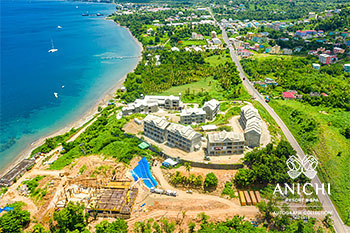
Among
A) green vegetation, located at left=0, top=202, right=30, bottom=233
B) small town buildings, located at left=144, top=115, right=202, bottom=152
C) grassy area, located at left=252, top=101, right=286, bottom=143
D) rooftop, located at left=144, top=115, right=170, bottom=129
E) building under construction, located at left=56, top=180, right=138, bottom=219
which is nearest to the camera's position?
green vegetation, located at left=0, top=202, right=30, bottom=233

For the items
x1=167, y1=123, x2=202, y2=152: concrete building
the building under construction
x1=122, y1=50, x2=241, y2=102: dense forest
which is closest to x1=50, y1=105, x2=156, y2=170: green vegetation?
x1=167, y1=123, x2=202, y2=152: concrete building

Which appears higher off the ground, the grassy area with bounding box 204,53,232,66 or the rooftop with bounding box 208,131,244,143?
the grassy area with bounding box 204,53,232,66

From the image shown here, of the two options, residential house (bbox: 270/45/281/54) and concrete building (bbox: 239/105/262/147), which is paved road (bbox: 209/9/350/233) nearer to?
concrete building (bbox: 239/105/262/147)

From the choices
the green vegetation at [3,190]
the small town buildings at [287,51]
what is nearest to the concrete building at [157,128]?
the green vegetation at [3,190]

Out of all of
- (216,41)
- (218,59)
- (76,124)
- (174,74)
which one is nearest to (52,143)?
(76,124)

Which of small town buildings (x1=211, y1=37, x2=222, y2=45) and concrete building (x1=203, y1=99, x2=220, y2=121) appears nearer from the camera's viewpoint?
concrete building (x1=203, y1=99, x2=220, y2=121)

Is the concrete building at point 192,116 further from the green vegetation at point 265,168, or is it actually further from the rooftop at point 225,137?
the green vegetation at point 265,168

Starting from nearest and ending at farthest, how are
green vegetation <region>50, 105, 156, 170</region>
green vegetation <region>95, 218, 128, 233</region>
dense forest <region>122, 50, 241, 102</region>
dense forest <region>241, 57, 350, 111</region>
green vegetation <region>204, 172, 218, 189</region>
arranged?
green vegetation <region>95, 218, 128, 233</region>
green vegetation <region>204, 172, 218, 189</region>
green vegetation <region>50, 105, 156, 170</region>
dense forest <region>241, 57, 350, 111</region>
dense forest <region>122, 50, 241, 102</region>

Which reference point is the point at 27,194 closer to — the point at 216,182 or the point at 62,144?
the point at 62,144
